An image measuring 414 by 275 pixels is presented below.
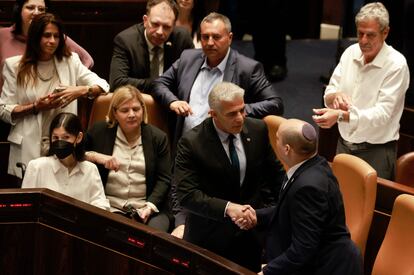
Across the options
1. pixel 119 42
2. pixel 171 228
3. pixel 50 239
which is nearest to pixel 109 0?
pixel 119 42

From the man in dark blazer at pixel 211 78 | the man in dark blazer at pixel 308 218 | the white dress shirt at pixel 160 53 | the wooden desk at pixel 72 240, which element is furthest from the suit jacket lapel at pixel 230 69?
Result: the man in dark blazer at pixel 308 218

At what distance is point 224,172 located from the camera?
11.1ft

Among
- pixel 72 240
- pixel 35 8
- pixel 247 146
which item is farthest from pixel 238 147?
pixel 35 8

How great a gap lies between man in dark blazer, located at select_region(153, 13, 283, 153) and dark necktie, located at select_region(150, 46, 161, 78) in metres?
0.29

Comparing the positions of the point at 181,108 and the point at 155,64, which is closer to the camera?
the point at 181,108

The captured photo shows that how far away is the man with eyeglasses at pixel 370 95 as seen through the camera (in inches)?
161

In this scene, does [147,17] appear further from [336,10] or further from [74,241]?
[336,10]

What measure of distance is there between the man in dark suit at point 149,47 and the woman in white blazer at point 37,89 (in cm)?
27

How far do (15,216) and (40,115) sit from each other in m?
0.77

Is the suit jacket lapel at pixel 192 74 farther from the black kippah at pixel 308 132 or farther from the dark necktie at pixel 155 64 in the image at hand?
the black kippah at pixel 308 132

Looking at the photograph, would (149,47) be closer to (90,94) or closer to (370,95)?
(90,94)

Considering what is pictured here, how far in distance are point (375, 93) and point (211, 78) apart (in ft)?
2.41

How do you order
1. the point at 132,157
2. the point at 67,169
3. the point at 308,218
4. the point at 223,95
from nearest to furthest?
1. the point at 308,218
2. the point at 223,95
3. the point at 67,169
4. the point at 132,157

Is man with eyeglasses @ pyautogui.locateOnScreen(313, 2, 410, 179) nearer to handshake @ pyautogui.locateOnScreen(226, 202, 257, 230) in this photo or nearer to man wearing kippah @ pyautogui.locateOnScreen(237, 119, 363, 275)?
handshake @ pyautogui.locateOnScreen(226, 202, 257, 230)
